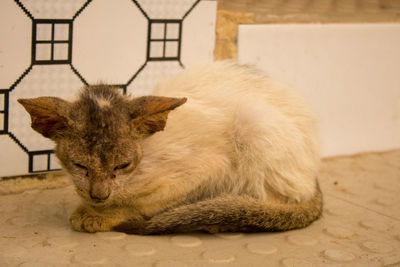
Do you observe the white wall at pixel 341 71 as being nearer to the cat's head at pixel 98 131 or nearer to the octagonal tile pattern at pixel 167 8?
the octagonal tile pattern at pixel 167 8

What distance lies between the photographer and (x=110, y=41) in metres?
3.81

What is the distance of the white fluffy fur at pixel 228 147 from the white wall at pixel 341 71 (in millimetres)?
827

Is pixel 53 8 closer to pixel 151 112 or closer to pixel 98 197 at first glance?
pixel 151 112

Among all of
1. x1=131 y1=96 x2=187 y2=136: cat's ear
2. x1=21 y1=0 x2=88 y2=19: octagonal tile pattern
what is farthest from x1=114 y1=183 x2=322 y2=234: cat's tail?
x1=21 y1=0 x2=88 y2=19: octagonal tile pattern

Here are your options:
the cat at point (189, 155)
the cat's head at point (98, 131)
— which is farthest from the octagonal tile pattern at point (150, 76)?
the cat's head at point (98, 131)

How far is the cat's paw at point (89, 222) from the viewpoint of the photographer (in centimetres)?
317

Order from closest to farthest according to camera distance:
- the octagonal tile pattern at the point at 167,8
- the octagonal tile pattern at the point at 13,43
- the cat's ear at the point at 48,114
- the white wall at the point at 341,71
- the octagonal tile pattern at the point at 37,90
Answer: the cat's ear at the point at 48,114, the octagonal tile pattern at the point at 13,43, the octagonal tile pattern at the point at 37,90, the octagonal tile pattern at the point at 167,8, the white wall at the point at 341,71

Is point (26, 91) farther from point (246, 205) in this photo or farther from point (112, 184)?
point (246, 205)

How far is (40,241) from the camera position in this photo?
3025mm

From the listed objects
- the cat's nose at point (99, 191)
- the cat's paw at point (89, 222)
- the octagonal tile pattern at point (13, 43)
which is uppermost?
the octagonal tile pattern at point (13, 43)

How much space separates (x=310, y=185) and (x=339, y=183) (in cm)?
87

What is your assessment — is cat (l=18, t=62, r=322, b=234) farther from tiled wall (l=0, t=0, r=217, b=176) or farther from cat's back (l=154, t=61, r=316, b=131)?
tiled wall (l=0, t=0, r=217, b=176)

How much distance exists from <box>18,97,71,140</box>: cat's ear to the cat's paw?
0.47 metres

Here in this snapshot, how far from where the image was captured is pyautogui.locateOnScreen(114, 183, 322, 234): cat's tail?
3.13 metres
